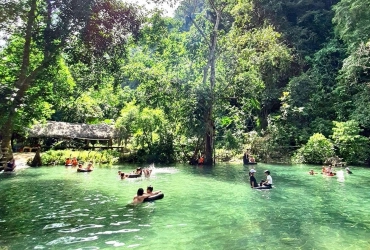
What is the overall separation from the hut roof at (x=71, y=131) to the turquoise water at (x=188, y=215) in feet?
63.6

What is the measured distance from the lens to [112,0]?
14844mm

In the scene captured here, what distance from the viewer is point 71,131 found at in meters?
41.0

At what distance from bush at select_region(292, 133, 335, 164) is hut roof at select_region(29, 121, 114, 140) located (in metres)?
21.9

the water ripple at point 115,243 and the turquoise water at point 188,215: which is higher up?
the turquoise water at point 188,215

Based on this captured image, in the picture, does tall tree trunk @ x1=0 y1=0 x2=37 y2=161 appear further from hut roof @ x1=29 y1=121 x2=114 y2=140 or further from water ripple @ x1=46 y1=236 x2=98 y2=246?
hut roof @ x1=29 y1=121 x2=114 y2=140

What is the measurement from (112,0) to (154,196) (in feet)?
29.1

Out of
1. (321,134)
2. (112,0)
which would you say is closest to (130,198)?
(112,0)

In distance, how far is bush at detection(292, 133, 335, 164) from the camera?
103 ft

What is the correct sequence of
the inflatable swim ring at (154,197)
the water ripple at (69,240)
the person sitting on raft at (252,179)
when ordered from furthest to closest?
the person sitting on raft at (252,179), the inflatable swim ring at (154,197), the water ripple at (69,240)

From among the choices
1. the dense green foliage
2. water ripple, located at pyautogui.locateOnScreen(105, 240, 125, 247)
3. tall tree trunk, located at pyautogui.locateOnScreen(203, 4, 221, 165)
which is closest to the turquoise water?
water ripple, located at pyautogui.locateOnScreen(105, 240, 125, 247)

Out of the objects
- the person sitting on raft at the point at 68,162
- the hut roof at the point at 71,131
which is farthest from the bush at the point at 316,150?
the person sitting on raft at the point at 68,162

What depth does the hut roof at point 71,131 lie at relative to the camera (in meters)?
40.2

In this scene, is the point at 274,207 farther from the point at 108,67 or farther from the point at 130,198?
the point at 108,67

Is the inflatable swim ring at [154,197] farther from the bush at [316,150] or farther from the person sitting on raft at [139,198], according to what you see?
the bush at [316,150]
